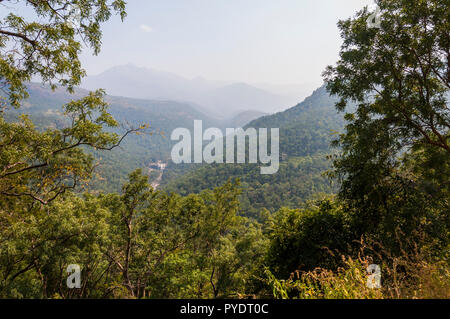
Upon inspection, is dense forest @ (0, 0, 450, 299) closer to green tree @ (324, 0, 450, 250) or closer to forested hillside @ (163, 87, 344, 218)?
green tree @ (324, 0, 450, 250)

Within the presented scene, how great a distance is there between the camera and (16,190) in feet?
23.3

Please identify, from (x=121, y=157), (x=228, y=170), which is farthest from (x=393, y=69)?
(x=121, y=157)

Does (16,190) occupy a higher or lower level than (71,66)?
lower

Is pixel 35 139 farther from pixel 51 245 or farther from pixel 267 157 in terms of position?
pixel 267 157

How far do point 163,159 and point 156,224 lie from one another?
160 metres

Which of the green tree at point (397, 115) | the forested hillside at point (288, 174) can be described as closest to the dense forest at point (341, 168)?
the green tree at point (397, 115)

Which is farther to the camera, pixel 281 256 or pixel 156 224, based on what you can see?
pixel 156 224

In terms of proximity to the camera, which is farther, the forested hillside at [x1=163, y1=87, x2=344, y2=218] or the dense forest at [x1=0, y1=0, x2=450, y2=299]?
the forested hillside at [x1=163, y1=87, x2=344, y2=218]

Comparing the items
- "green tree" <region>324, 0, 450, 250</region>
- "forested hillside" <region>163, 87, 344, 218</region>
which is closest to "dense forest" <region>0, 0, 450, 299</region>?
"green tree" <region>324, 0, 450, 250</region>

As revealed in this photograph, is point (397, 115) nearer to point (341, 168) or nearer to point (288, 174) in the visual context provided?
point (341, 168)

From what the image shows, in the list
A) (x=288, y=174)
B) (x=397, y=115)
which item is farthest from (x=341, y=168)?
(x=288, y=174)

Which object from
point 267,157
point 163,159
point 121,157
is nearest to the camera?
point 267,157

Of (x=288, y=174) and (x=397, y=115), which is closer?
(x=397, y=115)

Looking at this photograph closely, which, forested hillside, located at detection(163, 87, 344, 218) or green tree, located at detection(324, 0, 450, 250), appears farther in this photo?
forested hillside, located at detection(163, 87, 344, 218)
